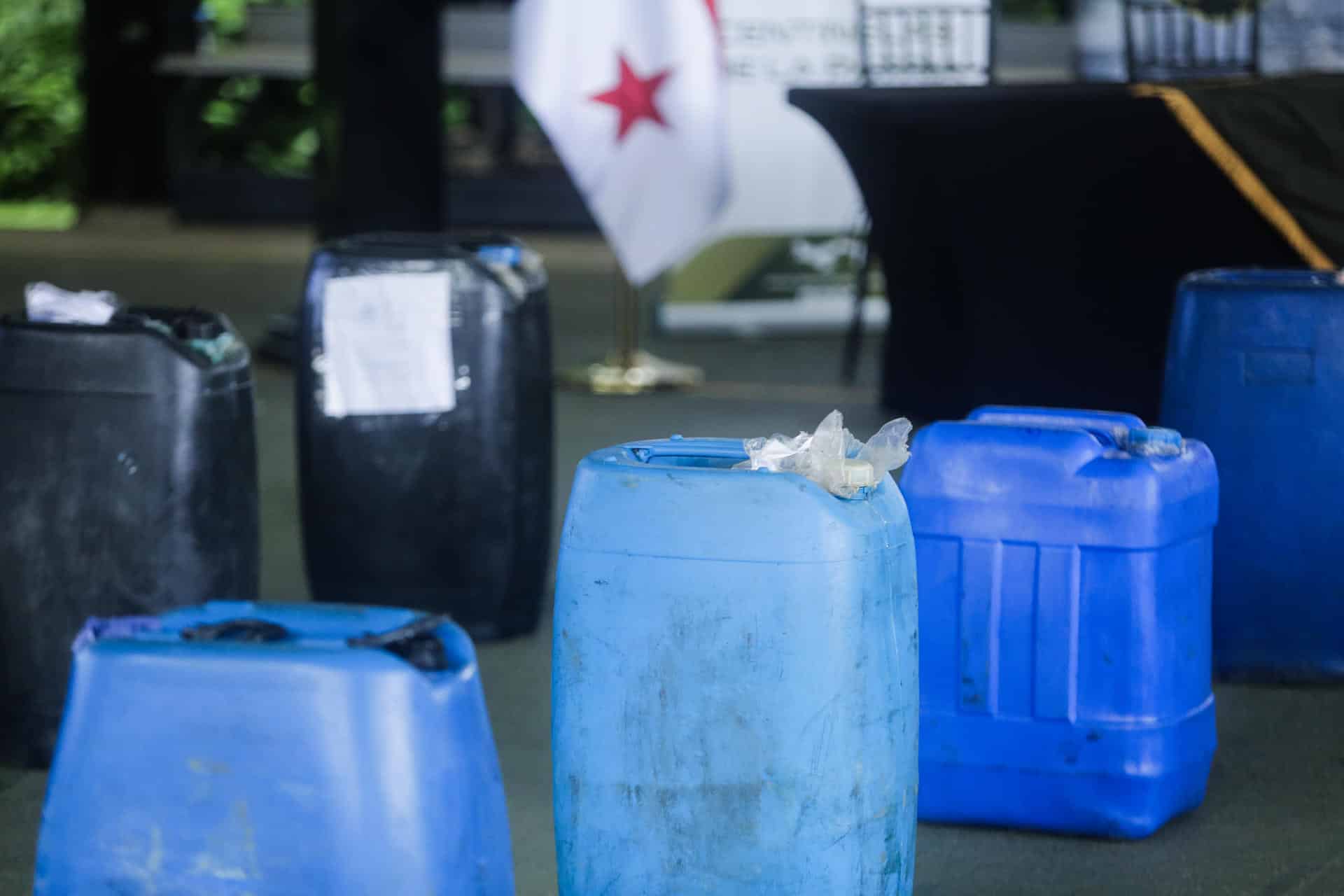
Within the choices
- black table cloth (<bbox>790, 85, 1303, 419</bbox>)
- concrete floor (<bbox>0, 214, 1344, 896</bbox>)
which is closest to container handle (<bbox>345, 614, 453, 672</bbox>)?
concrete floor (<bbox>0, 214, 1344, 896</bbox>)

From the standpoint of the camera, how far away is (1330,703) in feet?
12.3

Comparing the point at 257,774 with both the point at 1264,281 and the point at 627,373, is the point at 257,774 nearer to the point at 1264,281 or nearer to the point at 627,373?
the point at 1264,281

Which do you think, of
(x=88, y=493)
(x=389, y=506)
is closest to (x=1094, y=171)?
(x=389, y=506)

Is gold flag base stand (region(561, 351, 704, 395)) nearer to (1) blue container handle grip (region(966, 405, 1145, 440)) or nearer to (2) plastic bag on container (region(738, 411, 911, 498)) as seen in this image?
(1) blue container handle grip (region(966, 405, 1145, 440))

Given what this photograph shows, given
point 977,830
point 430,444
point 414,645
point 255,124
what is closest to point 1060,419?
point 977,830

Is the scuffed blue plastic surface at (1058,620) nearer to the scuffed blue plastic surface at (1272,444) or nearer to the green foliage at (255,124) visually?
the scuffed blue plastic surface at (1272,444)

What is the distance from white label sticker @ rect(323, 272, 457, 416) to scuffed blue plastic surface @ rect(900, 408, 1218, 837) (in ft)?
4.12

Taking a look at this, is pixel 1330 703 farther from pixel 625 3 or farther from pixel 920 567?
pixel 625 3

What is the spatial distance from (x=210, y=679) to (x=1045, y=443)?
1.52 m

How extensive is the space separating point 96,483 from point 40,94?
13697mm

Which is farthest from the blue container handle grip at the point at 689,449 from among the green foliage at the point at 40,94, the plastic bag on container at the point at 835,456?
the green foliage at the point at 40,94

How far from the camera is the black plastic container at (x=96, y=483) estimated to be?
10.2 feet

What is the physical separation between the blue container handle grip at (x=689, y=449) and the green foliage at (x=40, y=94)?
46.2 feet

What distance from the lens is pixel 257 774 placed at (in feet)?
5.99
